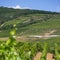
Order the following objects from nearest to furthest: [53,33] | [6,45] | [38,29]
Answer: [6,45]
[53,33]
[38,29]

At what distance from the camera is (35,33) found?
100 meters

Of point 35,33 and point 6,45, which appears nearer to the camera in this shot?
point 6,45

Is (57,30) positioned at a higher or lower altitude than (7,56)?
lower

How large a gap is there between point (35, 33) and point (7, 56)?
98115 millimetres

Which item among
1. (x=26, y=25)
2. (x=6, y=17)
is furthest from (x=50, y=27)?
(x=6, y=17)

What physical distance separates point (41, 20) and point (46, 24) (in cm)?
1588

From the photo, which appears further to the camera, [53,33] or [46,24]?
[46,24]

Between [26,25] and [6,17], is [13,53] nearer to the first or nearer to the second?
[26,25]

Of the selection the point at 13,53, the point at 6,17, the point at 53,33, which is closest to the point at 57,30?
the point at 53,33

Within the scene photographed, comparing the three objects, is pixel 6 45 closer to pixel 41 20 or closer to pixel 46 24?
pixel 46 24

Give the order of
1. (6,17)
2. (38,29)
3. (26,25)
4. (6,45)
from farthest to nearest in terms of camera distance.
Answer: (6,17)
(26,25)
(38,29)
(6,45)

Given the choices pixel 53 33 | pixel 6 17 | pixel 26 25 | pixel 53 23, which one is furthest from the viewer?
pixel 6 17

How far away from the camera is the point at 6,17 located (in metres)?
145

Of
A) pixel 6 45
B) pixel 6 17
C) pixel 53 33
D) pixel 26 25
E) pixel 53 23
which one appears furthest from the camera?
pixel 6 17
